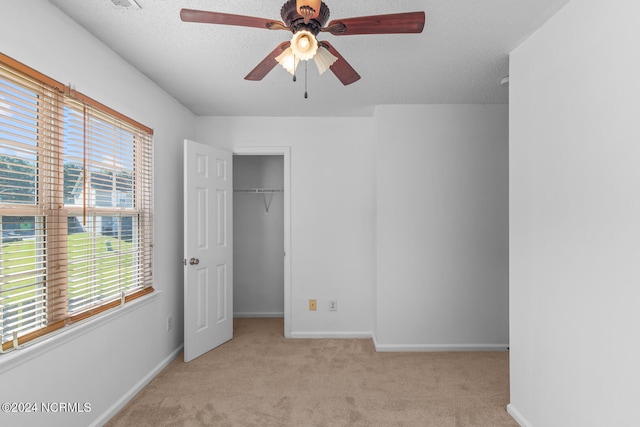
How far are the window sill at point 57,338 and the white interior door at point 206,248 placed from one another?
76cm

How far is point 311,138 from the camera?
3.92 m

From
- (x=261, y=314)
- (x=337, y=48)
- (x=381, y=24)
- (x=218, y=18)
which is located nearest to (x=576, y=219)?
(x=381, y=24)

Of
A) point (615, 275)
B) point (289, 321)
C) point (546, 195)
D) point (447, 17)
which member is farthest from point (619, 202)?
point (289, 321)

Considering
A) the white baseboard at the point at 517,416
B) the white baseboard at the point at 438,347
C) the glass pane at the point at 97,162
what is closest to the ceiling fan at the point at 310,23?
the glass pane at the point at 97,162

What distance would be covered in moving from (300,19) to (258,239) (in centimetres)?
352

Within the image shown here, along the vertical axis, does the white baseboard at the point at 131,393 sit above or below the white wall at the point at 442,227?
below

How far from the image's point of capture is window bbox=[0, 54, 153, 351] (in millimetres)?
1618

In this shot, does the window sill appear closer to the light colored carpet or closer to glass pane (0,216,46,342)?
glass pane (0,216,46,342)

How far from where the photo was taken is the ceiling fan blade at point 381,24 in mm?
1401

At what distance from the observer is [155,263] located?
296cm

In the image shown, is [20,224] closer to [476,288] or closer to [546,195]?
[546,195]

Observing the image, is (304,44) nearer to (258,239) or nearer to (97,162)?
(97,162)

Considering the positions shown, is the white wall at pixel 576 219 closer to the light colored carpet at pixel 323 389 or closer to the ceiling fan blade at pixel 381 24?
the light colored carpet at pixel 323 389

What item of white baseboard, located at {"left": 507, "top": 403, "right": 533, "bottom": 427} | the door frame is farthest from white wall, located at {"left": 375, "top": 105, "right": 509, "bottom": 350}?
white baseboard, located at {"left": 507, "top": 403, "right": 533, "bottom": 427}
